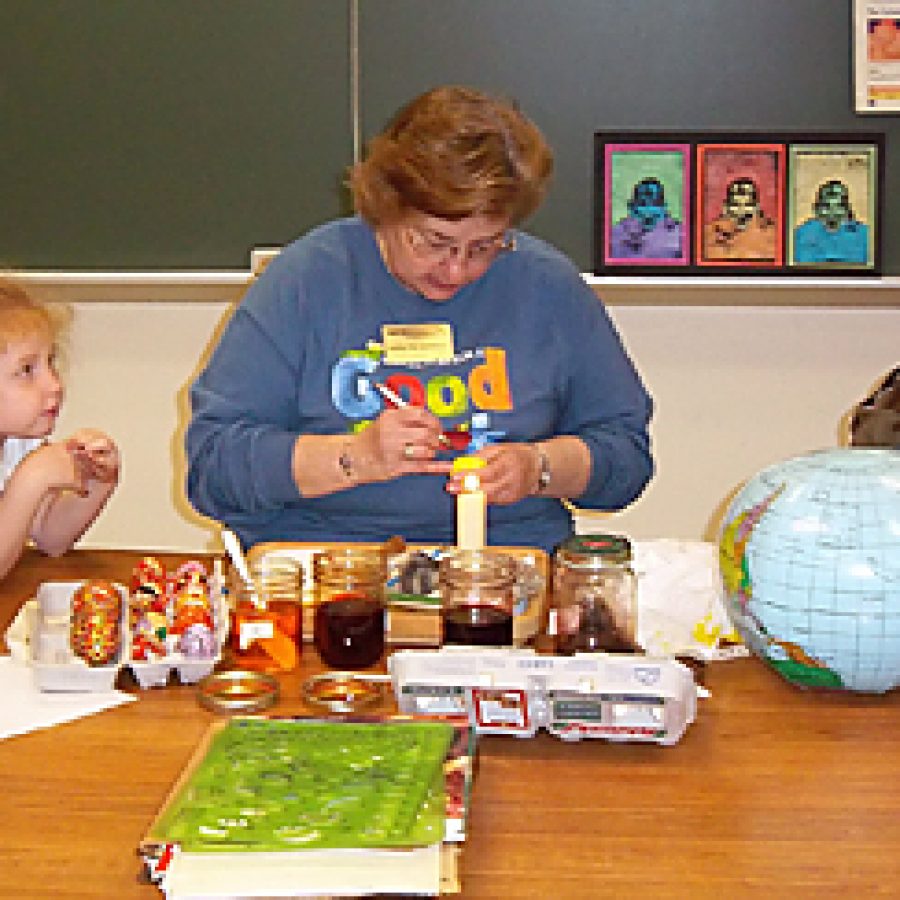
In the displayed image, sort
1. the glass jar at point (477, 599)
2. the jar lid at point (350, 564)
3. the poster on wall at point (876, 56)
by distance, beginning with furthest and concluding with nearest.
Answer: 1. the poster on wall at point (876, 56)
2. the jar lid at point (350, 564)
3. the glass jar at point (477, 599)

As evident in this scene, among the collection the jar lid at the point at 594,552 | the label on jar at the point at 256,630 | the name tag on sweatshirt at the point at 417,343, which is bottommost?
the label on jar at the point at 256,630

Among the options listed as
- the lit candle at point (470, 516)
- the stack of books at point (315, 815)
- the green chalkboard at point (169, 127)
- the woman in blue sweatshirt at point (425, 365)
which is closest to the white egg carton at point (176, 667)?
the stack of books at point (315, 815)

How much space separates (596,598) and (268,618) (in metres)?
0.38

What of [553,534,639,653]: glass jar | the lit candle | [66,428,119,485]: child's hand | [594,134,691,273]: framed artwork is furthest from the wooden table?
[594,134,691,273]: framed artwork

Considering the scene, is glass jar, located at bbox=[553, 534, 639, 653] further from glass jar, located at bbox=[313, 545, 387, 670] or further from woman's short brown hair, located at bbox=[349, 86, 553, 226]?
woman's short brown hair, located at bbox=[349, 86, 553, 226]

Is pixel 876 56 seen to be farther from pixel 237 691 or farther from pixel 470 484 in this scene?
pixel 237 691

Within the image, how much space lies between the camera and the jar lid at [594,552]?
60.7 inches

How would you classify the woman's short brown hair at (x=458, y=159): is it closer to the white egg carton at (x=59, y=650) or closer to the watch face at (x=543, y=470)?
the watch face at (x=543, y=470)

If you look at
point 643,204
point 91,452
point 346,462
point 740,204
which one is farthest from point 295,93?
point 346,462

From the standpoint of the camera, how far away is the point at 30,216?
315 cm

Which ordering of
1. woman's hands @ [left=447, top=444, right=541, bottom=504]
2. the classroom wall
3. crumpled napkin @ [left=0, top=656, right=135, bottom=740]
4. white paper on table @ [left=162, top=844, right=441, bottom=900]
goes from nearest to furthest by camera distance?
white paper on table @ [left=162, top=844, right=441, bottom=900] → crumpled napkin @ [left=0, top=656, right=135, bottom=740] → woman's hands @ [left=447, top=444, right=541, bottom=504] → the classroom wall

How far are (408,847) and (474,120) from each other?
122 cm

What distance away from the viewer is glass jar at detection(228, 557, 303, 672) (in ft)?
5.18

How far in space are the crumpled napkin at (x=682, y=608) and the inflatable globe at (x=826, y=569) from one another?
10cm
